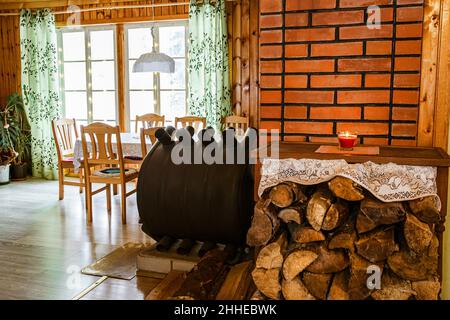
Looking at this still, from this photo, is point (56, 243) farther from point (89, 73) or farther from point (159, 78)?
point (89, 73)

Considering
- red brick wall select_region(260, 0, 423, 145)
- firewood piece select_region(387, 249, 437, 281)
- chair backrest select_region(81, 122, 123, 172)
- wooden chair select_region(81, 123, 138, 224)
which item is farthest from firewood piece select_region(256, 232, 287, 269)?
chair backrest select_region(81, 122, 123, 172)

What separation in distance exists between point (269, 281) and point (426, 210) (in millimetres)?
715

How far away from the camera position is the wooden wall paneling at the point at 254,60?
17.1 feet

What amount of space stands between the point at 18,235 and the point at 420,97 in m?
3.19

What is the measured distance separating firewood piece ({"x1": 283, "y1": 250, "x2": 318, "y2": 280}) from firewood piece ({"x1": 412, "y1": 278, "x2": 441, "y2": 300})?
42 cm

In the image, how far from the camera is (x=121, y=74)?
5.95 meters

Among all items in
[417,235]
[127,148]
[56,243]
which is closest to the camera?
[417,235]

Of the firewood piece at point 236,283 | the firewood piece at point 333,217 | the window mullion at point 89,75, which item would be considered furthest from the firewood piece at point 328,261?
the window mullion at point 89,75

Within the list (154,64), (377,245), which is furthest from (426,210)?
(154,64)

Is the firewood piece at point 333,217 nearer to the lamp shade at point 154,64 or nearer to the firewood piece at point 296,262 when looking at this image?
the firewood piece at point 296,262

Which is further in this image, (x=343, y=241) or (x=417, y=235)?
(x=343, y=241)

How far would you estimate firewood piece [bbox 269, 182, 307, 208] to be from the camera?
6.22ft

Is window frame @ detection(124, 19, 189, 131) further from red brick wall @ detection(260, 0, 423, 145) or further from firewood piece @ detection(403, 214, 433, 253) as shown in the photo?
firewood piece @ detection(403, 214, 433, 253)

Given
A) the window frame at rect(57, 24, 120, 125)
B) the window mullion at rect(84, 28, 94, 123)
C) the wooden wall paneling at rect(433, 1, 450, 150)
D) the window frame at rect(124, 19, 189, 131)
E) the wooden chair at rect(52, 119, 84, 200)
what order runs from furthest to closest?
1. the window mullion at rect(84, 28, 94, 123)
2. the window frame at rect(57, 24, 120, 125)
3. the window frame at rect(124, 19, 189, 131)
4. the wooden chair at rect(52, 119, 84, 200)
5. the wooden wall paneling at rect(433, 1, 450, 150)
